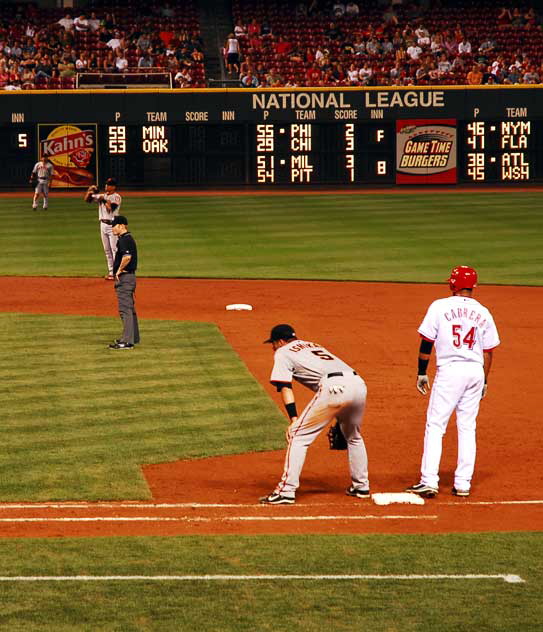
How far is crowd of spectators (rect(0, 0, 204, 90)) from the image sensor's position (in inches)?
1718

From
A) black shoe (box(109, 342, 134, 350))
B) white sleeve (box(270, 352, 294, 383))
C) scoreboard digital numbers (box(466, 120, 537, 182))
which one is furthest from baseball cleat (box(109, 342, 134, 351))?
scoreboard digital numbers (box(466, 120, 537, 182))

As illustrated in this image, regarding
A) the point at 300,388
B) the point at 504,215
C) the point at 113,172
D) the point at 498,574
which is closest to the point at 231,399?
the point at 300,388

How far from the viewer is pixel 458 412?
1008cm

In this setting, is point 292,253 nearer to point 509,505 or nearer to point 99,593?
point 509,505

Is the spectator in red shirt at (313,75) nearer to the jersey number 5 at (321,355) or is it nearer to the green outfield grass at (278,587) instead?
the jersey number 5 at (321,355)

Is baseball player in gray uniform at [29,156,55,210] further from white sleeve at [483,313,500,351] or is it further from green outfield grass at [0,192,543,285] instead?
white sleeve at [483,313,500,351]

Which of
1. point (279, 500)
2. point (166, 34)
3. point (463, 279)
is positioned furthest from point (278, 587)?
point (166, 34)

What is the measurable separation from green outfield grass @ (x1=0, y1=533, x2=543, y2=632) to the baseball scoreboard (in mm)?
34274

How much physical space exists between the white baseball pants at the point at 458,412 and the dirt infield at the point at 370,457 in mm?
257

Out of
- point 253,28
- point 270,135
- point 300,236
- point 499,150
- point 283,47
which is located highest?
point 253,28

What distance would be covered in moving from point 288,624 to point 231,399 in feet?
22.8

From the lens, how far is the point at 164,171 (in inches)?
1690

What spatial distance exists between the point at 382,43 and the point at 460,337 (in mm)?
38953

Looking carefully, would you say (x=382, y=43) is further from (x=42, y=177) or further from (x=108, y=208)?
(x=108, y=208)
